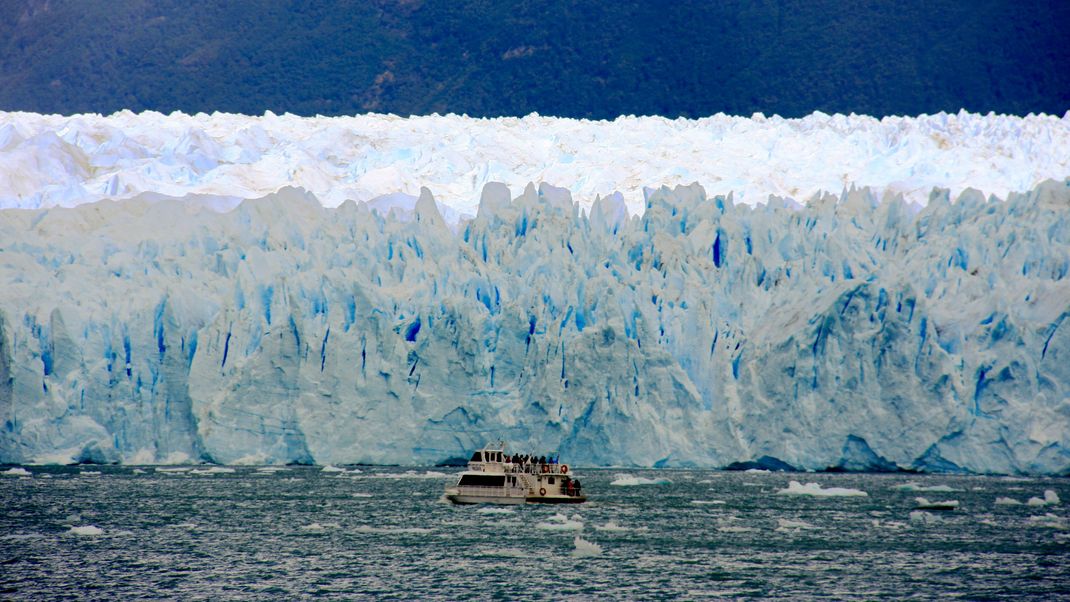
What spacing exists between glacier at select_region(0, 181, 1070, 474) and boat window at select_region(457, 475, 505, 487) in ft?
9.47

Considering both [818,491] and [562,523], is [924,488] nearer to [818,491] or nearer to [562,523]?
[818,491]

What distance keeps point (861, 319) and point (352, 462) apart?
10448 millimetres

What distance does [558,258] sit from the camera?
29.3 metres

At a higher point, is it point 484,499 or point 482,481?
point 482,481

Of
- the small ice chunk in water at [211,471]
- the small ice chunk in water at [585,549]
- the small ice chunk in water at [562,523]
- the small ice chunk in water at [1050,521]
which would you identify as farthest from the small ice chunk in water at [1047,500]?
the small ice chunk in water at [211,471]

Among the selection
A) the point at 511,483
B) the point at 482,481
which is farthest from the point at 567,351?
the point at 482,481

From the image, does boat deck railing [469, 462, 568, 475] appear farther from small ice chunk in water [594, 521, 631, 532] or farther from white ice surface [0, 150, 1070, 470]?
small ice chunk in water [594, 521, 631, 532]

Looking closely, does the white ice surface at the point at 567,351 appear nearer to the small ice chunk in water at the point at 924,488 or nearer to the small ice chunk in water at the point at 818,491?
the small ice chunk in water at the point at 924,488

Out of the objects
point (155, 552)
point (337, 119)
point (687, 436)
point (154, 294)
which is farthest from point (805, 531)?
point (337, 119)

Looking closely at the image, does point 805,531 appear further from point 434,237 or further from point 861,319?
point 434,237

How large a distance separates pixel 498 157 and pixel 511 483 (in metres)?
14.7

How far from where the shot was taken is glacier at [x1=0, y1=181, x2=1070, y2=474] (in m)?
26.8

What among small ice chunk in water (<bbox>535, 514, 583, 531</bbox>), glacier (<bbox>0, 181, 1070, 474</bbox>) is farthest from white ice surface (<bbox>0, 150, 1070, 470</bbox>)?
small ice chunk in water (<bbox>535, 514, 583, 531</bbox>)

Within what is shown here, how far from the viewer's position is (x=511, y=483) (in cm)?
2500
